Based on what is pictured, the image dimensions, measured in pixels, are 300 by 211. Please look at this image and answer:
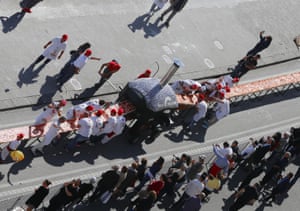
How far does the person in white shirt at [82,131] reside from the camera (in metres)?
17.0

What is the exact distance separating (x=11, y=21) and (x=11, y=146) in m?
6.63

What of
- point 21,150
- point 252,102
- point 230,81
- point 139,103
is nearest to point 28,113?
point 21,150

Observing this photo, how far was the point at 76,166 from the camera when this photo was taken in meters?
17.3

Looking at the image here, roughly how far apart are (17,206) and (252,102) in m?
11.2

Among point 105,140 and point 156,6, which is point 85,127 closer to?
point 105,140

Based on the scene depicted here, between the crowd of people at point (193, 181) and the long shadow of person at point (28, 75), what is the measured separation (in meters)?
4.10

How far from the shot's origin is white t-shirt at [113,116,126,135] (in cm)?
1772

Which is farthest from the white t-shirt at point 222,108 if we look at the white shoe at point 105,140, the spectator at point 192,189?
the white shoe at point 105,140

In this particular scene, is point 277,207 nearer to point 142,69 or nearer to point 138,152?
point 138,152

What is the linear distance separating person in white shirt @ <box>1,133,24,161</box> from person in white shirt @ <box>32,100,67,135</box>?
781mm

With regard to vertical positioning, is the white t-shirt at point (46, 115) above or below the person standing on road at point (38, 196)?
above

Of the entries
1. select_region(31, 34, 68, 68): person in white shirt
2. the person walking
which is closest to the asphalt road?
the person walking

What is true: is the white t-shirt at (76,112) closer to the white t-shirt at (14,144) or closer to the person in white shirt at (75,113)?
the person in white shirt at (75,113)

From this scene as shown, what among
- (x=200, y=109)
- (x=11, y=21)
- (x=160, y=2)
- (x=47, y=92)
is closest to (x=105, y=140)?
(x=47, y=92)
